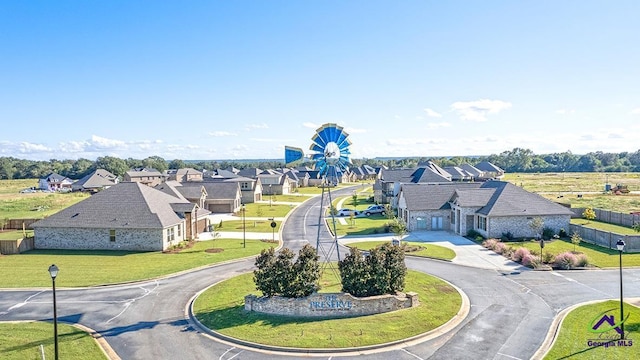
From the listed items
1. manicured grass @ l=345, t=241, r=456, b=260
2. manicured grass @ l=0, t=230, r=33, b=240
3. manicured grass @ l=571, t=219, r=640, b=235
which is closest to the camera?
manicured grass @ l=345, t=241, r=456, b=260

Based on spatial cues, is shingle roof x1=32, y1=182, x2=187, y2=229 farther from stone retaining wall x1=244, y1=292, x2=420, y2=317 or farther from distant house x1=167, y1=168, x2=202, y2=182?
distant house x1=167, y1=168, x2=202, y2=182

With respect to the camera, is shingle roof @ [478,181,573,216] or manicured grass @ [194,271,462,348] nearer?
manicured grass @ [194,271,462,348]

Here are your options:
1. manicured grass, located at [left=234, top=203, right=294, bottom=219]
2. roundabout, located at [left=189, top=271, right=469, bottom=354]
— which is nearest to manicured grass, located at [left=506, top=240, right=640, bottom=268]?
roundabout, located at [left=189, top=271, right=469, bottom=354]

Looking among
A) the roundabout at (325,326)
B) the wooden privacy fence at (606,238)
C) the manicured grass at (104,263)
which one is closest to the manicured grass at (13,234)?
the manicured grass at (104,263)

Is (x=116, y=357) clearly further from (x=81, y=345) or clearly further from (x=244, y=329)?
(x=244, y=329)

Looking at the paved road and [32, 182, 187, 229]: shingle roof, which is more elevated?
[32, 182, 187, 229]: shingle roof

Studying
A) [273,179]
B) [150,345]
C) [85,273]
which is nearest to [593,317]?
[150,345]
